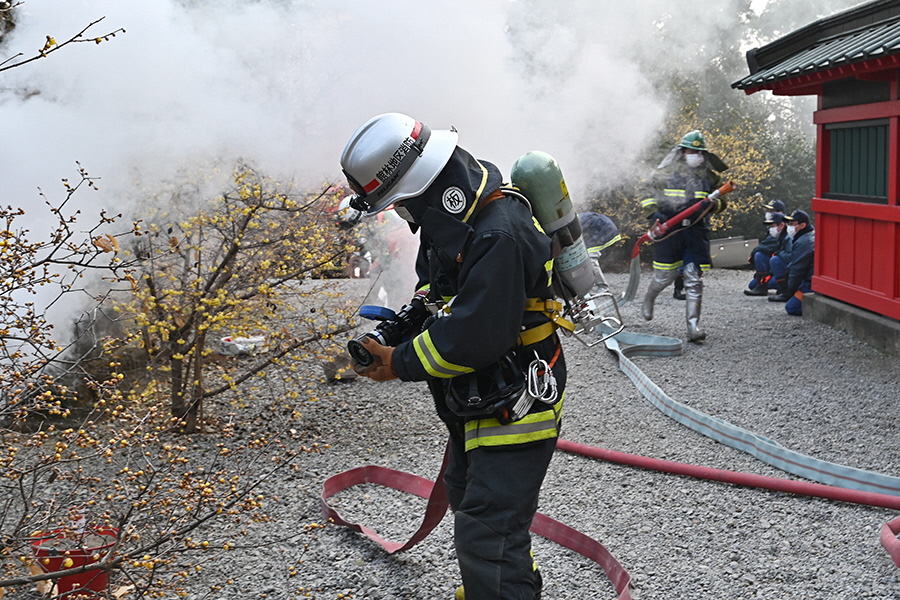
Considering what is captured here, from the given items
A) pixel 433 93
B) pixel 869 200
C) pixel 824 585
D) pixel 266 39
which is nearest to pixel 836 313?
pixel 869 200

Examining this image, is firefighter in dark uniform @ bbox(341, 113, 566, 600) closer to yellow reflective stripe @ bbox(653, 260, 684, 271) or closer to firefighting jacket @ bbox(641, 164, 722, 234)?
firefighting jacket @ bbox(641, 164, 722, 234)

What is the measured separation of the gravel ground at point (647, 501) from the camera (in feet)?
11.0

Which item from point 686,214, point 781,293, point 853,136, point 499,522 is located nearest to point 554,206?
point 499,522

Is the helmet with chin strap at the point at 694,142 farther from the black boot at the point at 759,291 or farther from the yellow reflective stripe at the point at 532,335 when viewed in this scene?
the yellow reflective stripe at the point at 532,335

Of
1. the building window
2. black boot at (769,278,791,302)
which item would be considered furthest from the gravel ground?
black boot at (769,278,791,302)

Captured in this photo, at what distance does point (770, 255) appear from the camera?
11.8 m

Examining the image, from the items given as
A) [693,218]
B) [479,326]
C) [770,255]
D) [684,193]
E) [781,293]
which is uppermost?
[684,193]

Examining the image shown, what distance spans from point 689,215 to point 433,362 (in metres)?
6.03

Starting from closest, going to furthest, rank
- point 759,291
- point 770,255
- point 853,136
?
point 853,136, point 759,291, point 770,255

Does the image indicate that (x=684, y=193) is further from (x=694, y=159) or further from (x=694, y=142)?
(x=694, y=142)

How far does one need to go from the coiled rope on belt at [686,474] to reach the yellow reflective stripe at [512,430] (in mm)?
548

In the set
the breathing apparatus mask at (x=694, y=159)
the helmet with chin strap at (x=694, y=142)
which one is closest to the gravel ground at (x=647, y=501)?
the breathing apparatus mask at (x=694, y=159)

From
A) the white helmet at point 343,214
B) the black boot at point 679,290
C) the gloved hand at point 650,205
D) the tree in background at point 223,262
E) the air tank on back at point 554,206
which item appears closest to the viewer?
the air tank on back at point 554,206

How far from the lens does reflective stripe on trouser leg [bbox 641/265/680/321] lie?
8.45m
